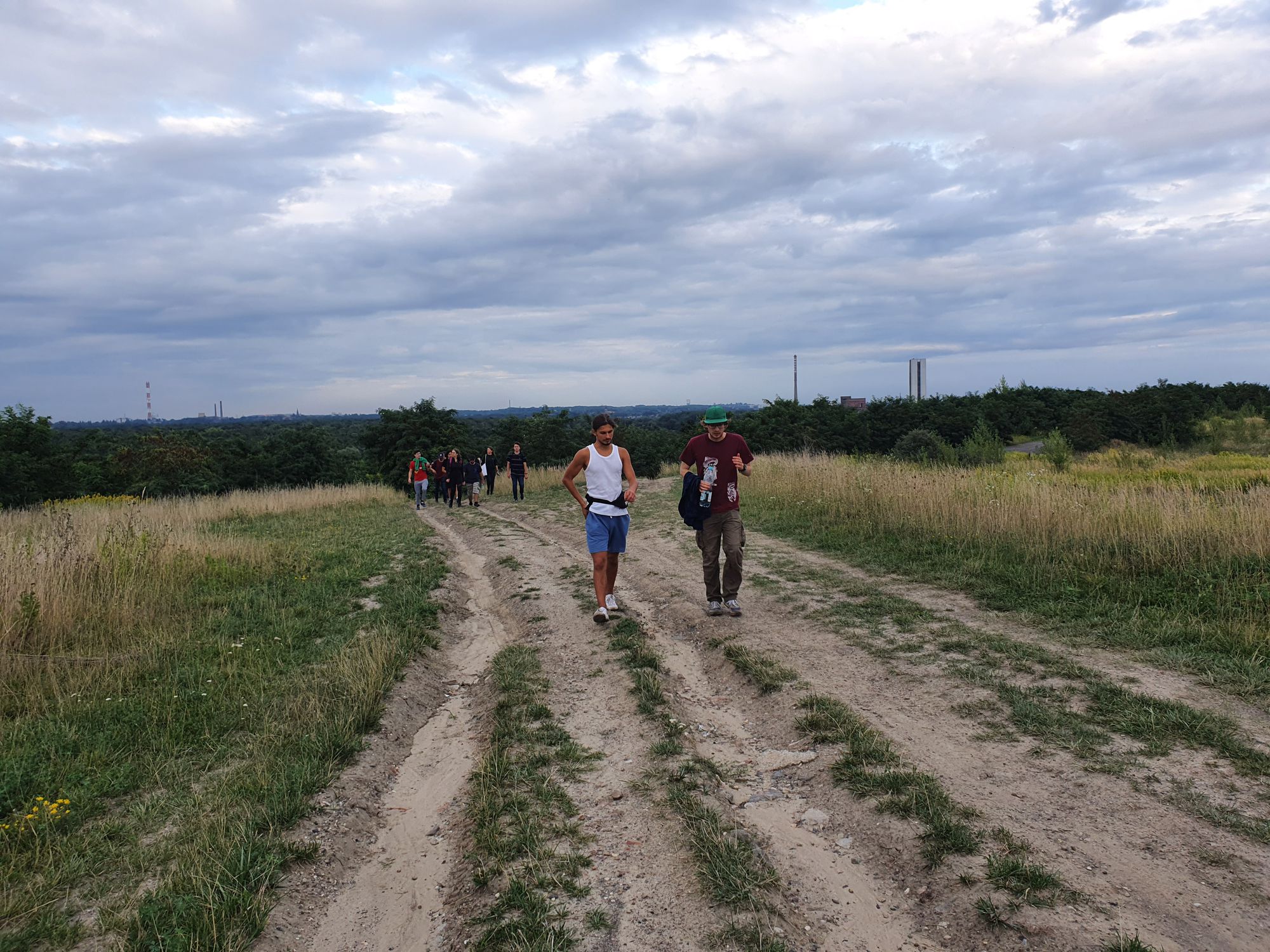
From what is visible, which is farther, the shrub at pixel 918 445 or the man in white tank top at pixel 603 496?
the shrub at pixel 918 445

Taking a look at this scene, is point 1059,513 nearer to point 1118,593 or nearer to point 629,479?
point 1118,593

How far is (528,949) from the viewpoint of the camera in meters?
2.73

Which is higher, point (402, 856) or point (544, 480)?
point (544, 480)

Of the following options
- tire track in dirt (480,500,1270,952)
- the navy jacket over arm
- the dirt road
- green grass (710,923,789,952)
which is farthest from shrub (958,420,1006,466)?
green grass (710,923,789,952)

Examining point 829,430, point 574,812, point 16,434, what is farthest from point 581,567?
point 829,430

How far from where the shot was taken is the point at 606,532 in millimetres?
7199

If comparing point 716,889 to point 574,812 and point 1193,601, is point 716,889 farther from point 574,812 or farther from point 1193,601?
point 1193,601

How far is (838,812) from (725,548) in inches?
152

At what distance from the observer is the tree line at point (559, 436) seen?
119ft

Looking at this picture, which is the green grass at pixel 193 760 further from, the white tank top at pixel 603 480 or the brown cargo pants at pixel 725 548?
the brown cargo pants at pixel 725 548

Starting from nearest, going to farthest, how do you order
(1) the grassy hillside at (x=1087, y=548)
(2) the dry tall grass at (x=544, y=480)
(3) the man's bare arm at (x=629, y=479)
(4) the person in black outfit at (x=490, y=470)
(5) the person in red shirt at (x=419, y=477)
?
(1) the grassy hillside at (x=1087, y=548), (3) the man's bare arm at (x=629, y=479), (5) the person in red shirt at (x=419, y=477), (4) the person in black outfit at (x=490, y=470), (2) the dry tall grass at (x=544, y=480)

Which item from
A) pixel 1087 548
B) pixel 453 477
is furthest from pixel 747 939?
pixel 453 477

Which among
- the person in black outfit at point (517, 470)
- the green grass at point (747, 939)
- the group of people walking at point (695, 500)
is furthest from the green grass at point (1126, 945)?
the person in black outfit at point (517, 470)

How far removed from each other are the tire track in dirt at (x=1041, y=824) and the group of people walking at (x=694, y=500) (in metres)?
1.54
